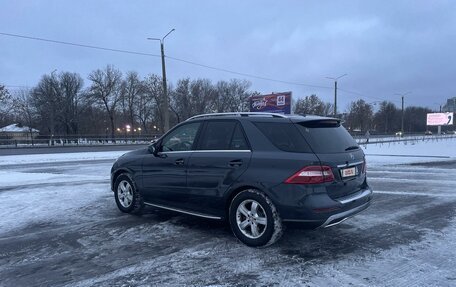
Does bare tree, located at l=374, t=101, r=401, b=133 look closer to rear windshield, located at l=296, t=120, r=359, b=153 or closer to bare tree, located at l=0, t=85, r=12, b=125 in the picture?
bare tree, located at l=0, t=85, r=12, b=125

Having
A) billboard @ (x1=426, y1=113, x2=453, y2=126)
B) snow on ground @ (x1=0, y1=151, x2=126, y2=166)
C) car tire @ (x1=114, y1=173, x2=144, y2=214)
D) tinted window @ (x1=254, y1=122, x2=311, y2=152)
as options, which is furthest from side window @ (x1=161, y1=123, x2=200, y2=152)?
billboard @ (x1=426, y1=113, x2=453, y2=126)

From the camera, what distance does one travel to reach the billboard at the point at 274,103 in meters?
24.3

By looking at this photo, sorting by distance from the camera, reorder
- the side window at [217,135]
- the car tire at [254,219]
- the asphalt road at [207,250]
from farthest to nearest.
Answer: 1. the side window at [217,135]
2. the car tire at [254,219]
3. the asphalt road at [207,250]

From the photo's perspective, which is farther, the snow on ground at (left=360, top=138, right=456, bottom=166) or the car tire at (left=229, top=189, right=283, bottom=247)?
the snow on ground at (left=360, top=138, right=456, bottom=166)

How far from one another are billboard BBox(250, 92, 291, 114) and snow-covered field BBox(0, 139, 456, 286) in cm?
Answer: 1709

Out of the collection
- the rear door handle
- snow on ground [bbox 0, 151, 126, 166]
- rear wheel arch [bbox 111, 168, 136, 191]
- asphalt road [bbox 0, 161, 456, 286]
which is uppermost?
the rear door handle

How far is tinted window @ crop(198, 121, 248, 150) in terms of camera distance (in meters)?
5.19

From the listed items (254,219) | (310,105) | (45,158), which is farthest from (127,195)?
(310,105)

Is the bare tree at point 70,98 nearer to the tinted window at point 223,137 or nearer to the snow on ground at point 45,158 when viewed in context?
the snow on ground at point 45,158

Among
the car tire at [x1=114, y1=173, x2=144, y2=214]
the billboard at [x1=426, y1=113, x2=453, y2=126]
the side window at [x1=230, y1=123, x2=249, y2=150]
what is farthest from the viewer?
the billboard at [x1=426, y1=113, x2=453, y2=126]

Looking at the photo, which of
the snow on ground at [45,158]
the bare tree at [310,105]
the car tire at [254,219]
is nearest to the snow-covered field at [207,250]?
the car tire at [254,219]

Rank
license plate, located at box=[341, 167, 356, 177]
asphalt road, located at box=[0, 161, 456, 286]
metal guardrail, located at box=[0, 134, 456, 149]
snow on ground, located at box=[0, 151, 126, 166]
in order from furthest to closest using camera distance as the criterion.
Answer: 1. metal guardrail, located at box=[0, 134, 456, 149]
2. snow on ground, located at box=[0, 151, 126, 166]
3. license plate, located at box=[341, 167, 356, 177]
4. asphalt road, located at box=[0, 161, 456, 286]

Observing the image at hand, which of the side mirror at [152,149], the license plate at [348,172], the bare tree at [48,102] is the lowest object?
the license plate at [348,172]

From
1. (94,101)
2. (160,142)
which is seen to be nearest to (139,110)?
(94,101)
